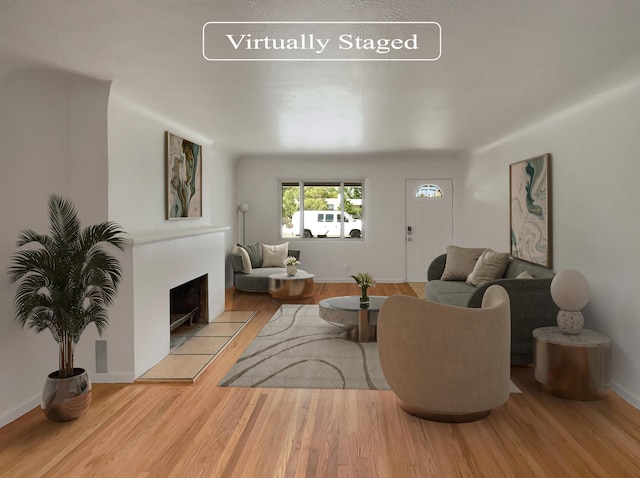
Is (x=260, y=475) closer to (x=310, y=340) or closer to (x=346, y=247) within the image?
(x=310, y=340)

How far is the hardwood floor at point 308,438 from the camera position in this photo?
2523 millimetres

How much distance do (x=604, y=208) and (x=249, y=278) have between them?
5.31 meters

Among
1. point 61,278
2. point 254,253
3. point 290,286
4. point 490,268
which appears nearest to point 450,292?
point 490,268

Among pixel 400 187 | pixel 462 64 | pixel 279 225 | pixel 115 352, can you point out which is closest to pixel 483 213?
pixel 400 187

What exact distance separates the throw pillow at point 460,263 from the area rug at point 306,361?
1711 mm

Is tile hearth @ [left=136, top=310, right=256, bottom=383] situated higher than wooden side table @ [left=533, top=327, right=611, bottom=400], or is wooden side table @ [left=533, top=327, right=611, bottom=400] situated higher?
wooden side table @ [left=533, top=327, right=611, bottom=400]

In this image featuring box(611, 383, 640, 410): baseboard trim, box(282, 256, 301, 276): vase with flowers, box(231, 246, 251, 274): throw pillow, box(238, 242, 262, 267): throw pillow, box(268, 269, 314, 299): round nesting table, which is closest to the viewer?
box(611, 383, 640, 410): baseboard trim

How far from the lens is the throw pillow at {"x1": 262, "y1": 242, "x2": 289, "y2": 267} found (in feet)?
28.0

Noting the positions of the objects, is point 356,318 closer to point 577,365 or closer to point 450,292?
point 450,292

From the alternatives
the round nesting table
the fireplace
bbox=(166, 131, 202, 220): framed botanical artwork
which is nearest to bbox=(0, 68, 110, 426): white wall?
bbox=(166, 131, 202, 220): framed botanical artwork

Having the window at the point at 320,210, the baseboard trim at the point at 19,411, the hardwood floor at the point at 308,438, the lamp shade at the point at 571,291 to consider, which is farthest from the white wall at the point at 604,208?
the window at the point at 320,210

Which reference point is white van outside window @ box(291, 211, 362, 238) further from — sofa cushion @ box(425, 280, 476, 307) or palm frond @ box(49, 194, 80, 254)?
palm frond @ box(49, 194, 80, 254)

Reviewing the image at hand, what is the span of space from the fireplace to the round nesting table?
166 cm

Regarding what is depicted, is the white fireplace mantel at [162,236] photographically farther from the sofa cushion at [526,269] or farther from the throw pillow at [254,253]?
the sofa cushion at [526,269]
